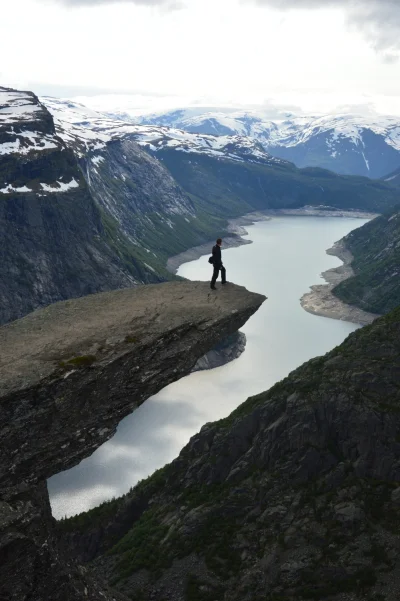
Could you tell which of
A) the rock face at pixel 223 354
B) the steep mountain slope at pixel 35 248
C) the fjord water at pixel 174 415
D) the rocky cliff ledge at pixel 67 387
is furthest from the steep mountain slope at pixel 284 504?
the steep mountain slope at pixel 35 248

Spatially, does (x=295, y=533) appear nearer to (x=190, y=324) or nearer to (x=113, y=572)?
(x=113, y=572)

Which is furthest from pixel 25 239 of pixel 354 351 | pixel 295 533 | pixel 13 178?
pixel 295 533

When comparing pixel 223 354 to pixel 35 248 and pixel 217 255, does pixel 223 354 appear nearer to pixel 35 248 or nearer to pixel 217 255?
pixel 35 248

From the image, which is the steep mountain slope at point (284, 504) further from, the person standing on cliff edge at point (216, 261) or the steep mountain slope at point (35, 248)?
the steep mountain slope at point (35, 248)

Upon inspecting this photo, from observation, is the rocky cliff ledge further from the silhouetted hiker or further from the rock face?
the rock face

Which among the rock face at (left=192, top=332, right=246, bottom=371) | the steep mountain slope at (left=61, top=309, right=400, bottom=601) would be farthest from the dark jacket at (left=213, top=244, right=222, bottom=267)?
the rock face at (left=192, top=332, right=246, bottom=371)

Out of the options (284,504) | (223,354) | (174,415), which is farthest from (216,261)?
(223,354)
